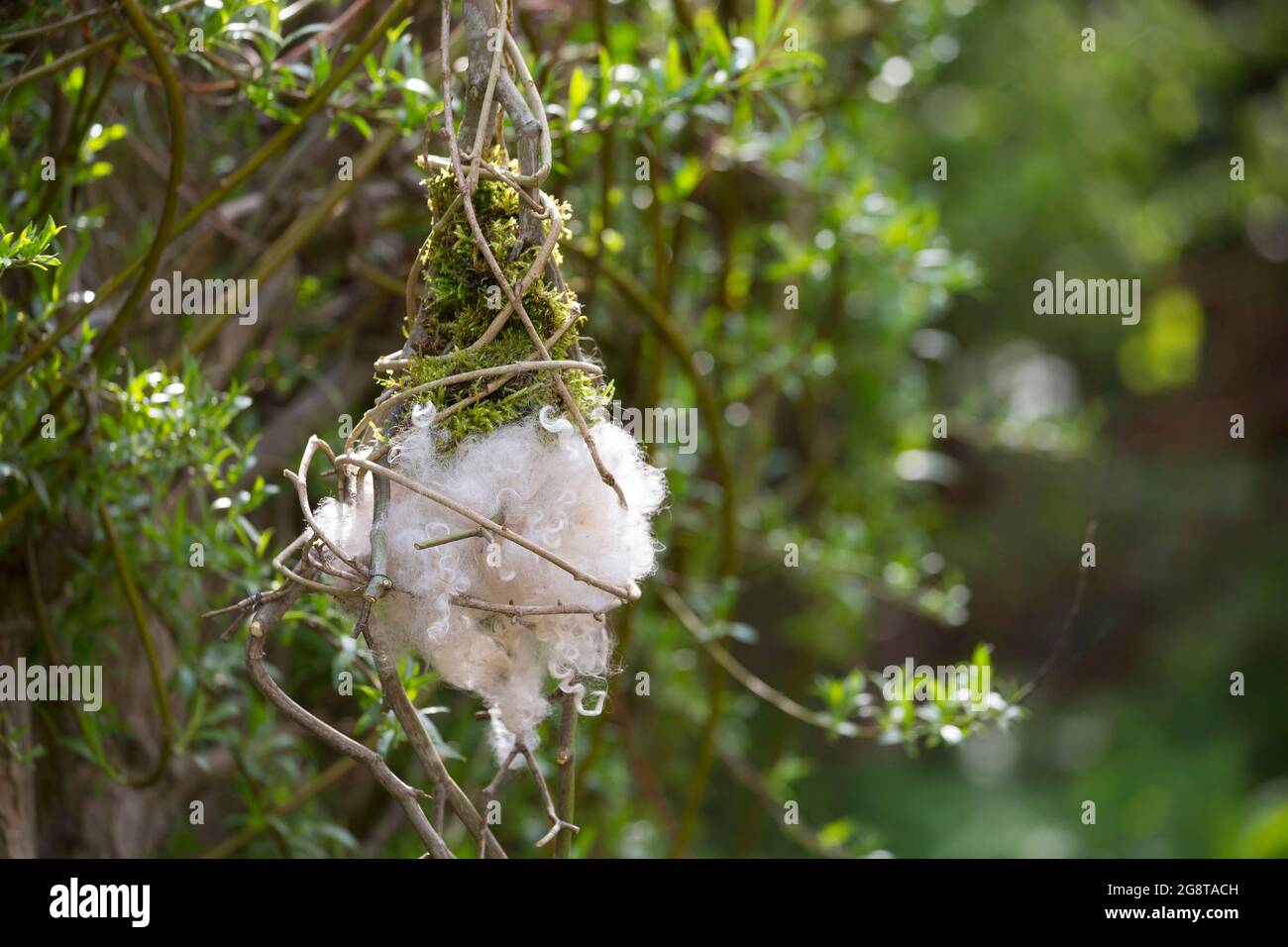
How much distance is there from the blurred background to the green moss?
178 millimetres

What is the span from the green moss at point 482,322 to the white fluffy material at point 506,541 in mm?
20

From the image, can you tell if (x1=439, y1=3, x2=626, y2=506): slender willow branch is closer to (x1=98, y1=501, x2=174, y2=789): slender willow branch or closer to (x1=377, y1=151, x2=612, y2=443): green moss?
(x1=377, y1=151, x2=612, y2=443): green moss

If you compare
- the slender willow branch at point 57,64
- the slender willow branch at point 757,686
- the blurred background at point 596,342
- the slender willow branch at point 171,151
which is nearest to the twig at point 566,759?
the blurred background at point 596,342

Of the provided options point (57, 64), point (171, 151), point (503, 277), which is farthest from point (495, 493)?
point (57, 64)

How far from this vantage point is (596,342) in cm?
164

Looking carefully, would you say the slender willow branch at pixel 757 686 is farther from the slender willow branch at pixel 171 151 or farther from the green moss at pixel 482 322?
the slender willow branch at pixel 171 151

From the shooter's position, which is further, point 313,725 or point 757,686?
point 757,686

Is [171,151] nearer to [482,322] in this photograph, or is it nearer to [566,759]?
[482,322]

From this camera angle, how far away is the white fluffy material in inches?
30.4

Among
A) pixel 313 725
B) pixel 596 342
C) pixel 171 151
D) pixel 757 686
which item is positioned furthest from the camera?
pixel 596 342

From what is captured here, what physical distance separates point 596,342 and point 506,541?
89 centimetres

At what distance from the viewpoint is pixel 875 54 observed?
6.10 feet

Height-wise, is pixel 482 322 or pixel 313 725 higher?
pixel 482 322

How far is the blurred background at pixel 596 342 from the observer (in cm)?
114
